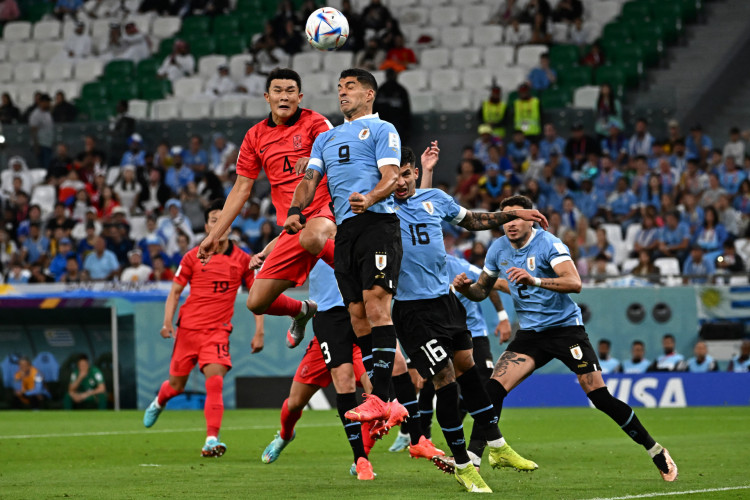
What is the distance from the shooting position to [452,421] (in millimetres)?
8008

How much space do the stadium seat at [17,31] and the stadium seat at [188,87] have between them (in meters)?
6.17

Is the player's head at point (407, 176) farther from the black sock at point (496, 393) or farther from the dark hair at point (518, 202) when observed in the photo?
the black sock at point (496, 393)

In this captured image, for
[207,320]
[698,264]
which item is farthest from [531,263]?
[698,264]

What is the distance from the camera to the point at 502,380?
9422 mm

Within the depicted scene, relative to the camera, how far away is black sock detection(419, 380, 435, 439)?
1067cm

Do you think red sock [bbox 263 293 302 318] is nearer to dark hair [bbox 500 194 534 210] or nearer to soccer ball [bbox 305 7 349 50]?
dark hair [bbox 500 194 534 210]

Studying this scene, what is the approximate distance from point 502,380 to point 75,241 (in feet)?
51.1

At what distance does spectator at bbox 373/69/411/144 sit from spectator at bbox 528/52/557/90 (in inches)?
122

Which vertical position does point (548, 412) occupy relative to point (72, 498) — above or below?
below

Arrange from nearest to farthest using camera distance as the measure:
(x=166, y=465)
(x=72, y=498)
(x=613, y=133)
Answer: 1. (x=72, y=498)
2. (x=166, y=465)
3. (x=613, y=133)

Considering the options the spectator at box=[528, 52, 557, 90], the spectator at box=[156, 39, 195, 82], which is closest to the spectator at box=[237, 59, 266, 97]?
the spectator at box=[156, 39, 195, 82]

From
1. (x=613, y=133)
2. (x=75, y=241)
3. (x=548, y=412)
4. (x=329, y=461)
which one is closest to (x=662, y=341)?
(x=548, y=412)

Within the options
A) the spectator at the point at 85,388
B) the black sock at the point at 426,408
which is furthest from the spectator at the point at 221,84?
the black sock at the point at 426,408

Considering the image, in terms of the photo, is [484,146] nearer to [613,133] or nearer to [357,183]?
[613,133]
